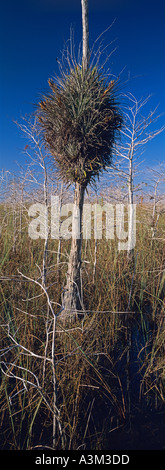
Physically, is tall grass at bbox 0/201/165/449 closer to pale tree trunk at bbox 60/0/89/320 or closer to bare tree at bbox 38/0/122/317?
pale tree trunk at bbox 60/0/89/320

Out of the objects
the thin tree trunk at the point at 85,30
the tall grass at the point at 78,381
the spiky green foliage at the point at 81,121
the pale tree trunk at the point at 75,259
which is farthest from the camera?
the pale tree trunk at the point at 75,259

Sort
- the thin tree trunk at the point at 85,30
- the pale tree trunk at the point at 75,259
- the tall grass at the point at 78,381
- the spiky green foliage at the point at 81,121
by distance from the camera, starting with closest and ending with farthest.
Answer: the tall grass at the point at 78,381 < the spiky green foliage at the point at 81,121 < the thin tree trunk at the point at 85,30 < the pale tree trunk at the point at 75,259

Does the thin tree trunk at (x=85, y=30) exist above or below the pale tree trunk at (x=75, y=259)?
above

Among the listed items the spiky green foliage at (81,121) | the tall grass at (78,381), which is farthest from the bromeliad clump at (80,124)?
the tall grass at (78,381)

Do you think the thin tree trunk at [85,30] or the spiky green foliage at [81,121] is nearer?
the spiky green foliage at [81,121]

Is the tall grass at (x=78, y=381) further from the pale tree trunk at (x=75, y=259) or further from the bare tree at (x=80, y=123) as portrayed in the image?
the bare tree at (x=80, y=123)

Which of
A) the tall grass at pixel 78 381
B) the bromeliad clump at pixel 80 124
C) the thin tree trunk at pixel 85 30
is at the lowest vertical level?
the tall grass at pixel 78 381

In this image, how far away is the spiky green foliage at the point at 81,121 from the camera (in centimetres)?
310

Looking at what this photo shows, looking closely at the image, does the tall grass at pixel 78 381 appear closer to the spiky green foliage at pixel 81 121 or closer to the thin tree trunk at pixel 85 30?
the spiky green foliage at pixel 81 121

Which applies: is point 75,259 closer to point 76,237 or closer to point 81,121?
point 76,237

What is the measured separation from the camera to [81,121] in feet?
10.3

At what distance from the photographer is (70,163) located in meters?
3.31

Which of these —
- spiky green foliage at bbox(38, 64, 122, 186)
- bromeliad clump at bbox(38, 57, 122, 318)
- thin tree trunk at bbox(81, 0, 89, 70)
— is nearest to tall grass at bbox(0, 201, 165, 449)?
bromeliad clump at bbox(38, 57, 122, 318)
